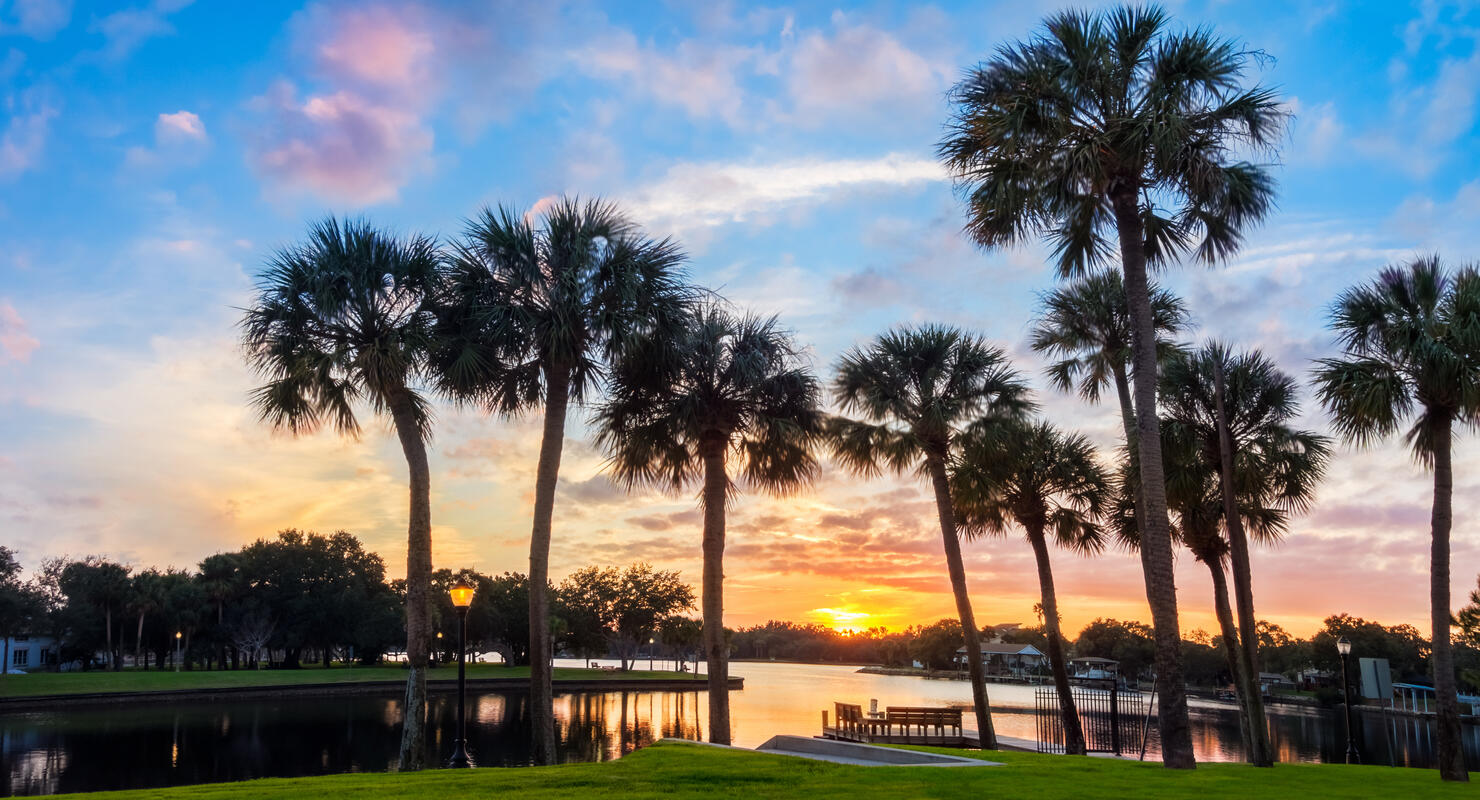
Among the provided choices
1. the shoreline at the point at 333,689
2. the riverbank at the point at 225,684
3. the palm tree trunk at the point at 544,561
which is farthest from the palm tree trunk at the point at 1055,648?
the riverbank at the point at 225,684

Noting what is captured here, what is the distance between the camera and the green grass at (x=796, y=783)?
10.6 meters

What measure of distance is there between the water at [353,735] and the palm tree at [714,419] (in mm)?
10539

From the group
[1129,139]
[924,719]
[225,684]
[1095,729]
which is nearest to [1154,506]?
[1129,139]

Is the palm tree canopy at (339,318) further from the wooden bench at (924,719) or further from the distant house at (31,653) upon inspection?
the distant house at (31,653)

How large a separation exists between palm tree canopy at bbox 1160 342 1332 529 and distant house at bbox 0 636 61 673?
339 ft

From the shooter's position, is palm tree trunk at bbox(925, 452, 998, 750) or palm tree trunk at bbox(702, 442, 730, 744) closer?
palm tree trunk at bbox(702, 442, 730, 744)

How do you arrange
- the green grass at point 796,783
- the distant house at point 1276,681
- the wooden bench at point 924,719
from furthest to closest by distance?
the distant house at point 1276,681 → the wooden bench at point 924,719 → the green grass at point 796,783

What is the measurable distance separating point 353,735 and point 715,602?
21.2 meters

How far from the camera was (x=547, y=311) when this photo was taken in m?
19.8

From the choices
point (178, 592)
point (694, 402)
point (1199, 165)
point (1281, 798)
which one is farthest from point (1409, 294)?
point (178, 592)

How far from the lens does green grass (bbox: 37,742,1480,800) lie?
34.9 feet

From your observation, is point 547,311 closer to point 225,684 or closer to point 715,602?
point 715,602

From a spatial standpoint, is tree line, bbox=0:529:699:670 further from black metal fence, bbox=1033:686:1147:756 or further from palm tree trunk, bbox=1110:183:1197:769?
palm tree trunk, bbox=1110:183:1197:769

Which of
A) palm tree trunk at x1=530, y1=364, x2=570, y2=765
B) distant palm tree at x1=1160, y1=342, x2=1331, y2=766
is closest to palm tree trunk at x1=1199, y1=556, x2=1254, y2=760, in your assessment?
distant palm tree at x1=1160, y1=342, x2=1331, y2=766
